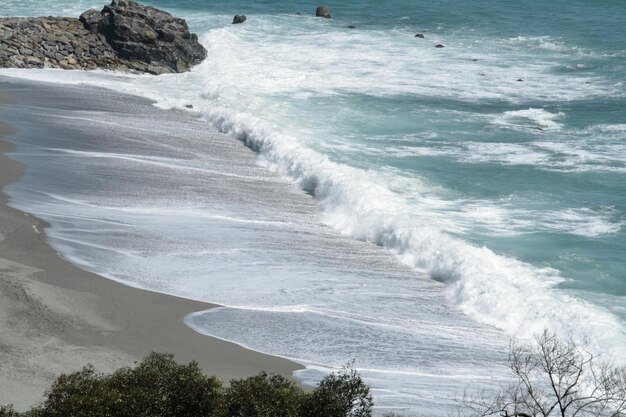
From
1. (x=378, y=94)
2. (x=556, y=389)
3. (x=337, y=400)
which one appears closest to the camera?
(x=337, y=400)

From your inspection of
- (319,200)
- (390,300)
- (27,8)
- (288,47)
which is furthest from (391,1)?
(390,300)

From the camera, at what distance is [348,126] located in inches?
1695

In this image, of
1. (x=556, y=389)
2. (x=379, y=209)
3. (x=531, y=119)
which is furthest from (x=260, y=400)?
(x=531, y=119)

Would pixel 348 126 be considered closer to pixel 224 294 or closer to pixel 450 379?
pixel 224 294

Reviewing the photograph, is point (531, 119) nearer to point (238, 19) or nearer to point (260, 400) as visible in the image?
point (238, 19)

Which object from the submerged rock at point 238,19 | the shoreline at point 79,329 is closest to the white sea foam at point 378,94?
the submerged rock at point 238,19

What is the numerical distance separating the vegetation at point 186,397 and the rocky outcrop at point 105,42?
128 feet

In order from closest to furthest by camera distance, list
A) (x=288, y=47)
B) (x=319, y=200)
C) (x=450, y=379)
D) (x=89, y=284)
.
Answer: (x=450, y=379), (x=89, y=284), (x=319, y=200), (x=288, y=47)

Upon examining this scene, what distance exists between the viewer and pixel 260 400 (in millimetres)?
15172

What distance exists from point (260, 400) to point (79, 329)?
292 inches

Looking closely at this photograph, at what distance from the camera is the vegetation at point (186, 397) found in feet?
48.3

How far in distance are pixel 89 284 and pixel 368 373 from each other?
304 inches

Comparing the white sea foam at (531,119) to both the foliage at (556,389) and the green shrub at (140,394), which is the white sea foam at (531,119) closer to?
the foliage at (556,389)

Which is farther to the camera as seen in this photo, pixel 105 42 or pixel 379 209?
pixel 105 42
